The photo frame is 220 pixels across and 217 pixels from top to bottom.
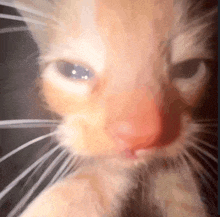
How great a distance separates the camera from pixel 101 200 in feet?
2.25

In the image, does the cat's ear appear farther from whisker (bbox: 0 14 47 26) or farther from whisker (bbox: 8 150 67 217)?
whisker (bbox: 8 150 67 217)

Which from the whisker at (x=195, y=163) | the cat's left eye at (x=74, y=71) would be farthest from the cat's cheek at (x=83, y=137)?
the whisker at (x=195, y=163)

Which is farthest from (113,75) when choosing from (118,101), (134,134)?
(134,134)

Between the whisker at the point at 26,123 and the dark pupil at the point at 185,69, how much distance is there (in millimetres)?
366

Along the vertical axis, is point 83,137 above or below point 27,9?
below

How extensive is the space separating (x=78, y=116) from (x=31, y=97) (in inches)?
5.8

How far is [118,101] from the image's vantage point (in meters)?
0.68

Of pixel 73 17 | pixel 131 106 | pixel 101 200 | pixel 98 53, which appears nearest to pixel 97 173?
pixel 101 200

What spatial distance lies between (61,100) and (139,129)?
236 mm

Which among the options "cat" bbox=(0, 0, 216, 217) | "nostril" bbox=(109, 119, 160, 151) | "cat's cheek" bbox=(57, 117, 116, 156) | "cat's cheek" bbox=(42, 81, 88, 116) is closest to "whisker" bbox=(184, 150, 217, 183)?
"cat" bbox=(0, 0, 216, 217)

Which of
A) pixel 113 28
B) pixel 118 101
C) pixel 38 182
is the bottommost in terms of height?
pixel 38 182

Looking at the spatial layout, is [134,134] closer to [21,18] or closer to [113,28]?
[113,28]

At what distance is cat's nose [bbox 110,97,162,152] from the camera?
0.67 m

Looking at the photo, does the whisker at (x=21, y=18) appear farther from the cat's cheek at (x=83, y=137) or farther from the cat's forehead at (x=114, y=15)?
the cat's cheek at (x=83, y=137)
